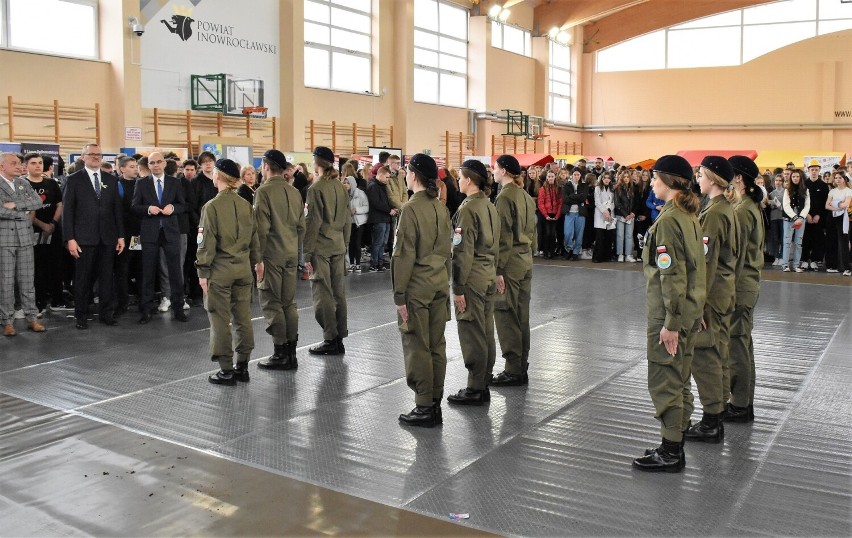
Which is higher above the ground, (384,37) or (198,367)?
(384,37)

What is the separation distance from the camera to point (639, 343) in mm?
7688

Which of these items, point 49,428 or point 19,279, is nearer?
point 49,428

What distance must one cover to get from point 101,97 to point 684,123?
23967mm

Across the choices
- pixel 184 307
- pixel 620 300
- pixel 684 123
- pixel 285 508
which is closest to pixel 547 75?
pixel 684 123

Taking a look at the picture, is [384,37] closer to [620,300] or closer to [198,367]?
[620,300]

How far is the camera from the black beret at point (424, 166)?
5000 millimetres

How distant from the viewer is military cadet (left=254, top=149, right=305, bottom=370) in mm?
6449

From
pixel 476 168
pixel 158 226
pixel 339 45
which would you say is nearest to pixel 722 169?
pixel 476 168

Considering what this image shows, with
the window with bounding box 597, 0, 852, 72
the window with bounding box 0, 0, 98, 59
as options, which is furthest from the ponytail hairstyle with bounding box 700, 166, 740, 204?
the window with bounding box 597, 0, 852, 72

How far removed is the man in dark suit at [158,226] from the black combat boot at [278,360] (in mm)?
2405

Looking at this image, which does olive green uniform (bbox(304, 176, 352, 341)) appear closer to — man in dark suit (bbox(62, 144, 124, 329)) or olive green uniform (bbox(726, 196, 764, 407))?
man in dark suit (bbox(62, 144, 124, 329))

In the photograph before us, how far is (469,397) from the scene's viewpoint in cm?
558

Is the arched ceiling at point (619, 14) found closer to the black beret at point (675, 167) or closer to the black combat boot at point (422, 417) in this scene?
the black combat boot at point (422, 417)

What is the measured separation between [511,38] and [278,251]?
25103mm
